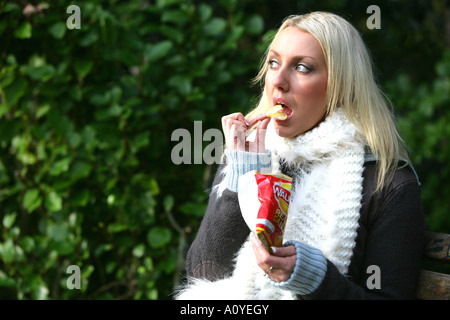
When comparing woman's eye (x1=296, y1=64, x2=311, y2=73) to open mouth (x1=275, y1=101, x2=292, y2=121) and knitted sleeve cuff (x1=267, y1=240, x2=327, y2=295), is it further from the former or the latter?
knitted sleeve cuff (x1=267, y1=240, x2=327, y2=295)

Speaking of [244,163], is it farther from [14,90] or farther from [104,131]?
[14,90]

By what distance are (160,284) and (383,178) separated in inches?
58.0

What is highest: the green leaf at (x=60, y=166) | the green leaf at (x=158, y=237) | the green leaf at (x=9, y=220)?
the green leaf at (x=60, y=166)

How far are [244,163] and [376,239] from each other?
0.46 metres

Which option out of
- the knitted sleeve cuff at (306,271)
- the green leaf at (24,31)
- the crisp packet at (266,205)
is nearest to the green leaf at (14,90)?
the green leaf at (24,31)

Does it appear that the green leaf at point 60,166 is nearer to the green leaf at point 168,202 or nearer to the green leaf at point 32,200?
the green leaf at point 32,200

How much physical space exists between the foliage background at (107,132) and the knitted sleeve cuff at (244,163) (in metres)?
0.98

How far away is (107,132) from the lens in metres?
2.61

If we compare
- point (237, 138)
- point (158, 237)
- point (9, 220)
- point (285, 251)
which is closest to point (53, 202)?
point (9, 220)

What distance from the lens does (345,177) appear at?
1.73 m

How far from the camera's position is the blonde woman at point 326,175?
1.66 meters

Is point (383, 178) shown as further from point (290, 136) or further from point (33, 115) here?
point (33, 115)

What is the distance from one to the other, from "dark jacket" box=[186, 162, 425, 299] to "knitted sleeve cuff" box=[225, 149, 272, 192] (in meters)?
0.07
